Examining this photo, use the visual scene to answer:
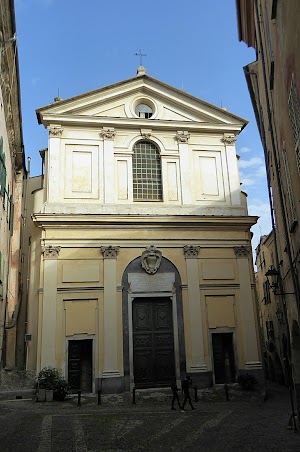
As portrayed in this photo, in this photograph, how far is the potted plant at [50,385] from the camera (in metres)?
14.1

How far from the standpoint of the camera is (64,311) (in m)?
16.2

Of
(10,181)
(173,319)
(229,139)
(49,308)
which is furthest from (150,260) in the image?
(229,139)

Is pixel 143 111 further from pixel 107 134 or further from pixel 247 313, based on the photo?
pixel 247 313

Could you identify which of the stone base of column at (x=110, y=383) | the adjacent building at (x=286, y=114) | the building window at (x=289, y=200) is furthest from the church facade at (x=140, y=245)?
the building window at (x=289, y=200)

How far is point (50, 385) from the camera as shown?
1438 centimetres

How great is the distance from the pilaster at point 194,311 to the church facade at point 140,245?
0.13 feet

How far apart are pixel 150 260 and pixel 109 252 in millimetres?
1646

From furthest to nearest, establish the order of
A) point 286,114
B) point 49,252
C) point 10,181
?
point 49,252
point 10,181
point 286,114

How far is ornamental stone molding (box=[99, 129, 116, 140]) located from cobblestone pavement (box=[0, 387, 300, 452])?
34.9ft

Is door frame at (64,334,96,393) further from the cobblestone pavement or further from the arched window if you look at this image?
the arched window

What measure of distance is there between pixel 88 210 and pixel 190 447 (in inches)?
430

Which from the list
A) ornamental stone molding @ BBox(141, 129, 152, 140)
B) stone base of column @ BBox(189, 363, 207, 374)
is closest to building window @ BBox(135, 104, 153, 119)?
ornamental stone molding @ BBox(141, 129, 152, 140)

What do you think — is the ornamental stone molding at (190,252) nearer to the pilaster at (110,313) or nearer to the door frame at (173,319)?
the door frame at (173,319)

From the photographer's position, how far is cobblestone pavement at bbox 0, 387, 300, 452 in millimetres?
8270
